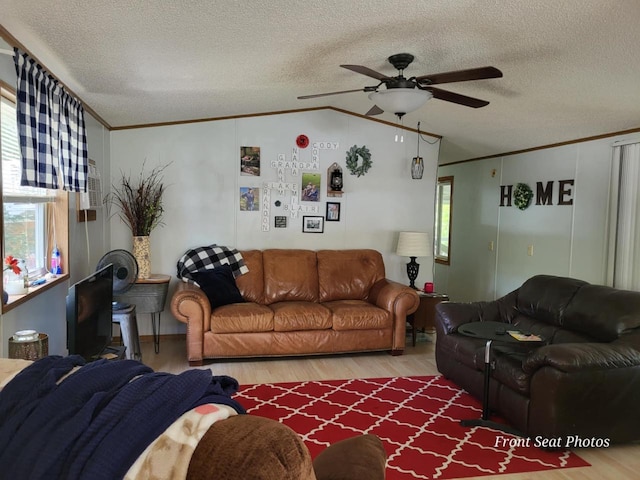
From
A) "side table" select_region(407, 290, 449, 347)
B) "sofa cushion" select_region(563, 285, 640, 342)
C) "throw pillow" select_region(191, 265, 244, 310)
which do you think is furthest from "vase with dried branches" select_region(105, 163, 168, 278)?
"sofa cushion" select_region(563, 285, 640, 342)

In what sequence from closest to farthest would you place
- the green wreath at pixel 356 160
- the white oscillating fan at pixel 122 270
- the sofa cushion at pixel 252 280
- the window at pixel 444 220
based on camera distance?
the white oscillating fan at pixel 122 270
the sofa cushion at pixel 252 280
the green wreath at pixel 356 160
the window at pixel 444 220

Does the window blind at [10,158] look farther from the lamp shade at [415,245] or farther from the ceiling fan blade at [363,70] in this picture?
the lamp shade at [415,245]

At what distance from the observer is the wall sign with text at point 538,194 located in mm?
4871

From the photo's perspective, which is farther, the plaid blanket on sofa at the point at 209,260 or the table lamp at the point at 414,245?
the table lamp at the point at 414,245

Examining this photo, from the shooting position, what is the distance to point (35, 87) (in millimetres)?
2654

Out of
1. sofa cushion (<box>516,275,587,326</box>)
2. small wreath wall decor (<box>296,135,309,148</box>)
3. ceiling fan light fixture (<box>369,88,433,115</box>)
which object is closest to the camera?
ceiling fan light fixture (<box>369,88,433,115</box>)

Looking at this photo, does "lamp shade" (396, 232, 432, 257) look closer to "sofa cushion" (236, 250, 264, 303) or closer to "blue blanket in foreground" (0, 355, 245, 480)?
"sofa cushion" (236, 250, 264, 303)

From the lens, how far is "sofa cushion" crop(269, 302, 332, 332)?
452 cm

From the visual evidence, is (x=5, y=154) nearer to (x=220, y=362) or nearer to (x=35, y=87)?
(x=35, y=87)

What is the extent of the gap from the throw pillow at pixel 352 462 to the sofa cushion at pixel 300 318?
9.93ft

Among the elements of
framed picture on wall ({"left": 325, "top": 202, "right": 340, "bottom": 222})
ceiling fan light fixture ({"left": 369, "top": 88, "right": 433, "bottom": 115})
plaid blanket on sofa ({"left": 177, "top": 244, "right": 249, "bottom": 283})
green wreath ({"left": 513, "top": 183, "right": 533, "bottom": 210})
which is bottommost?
plaid blanket on sofa ({"left": 177, "top": 244, "right": 249, "bottom": 283})

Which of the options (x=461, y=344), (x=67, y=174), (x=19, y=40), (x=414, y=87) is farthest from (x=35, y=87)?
(x=461, y=344)

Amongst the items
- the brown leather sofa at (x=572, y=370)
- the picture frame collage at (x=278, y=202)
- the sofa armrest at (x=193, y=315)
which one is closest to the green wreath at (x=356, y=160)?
the picture frame collage at (x=278, y=202)

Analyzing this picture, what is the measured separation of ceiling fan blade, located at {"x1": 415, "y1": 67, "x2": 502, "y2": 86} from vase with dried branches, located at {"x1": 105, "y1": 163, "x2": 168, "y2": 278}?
3.10 m
